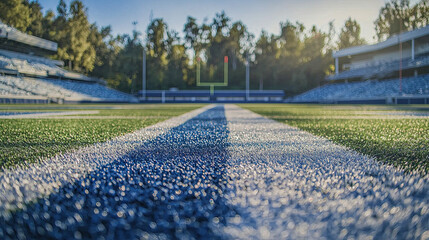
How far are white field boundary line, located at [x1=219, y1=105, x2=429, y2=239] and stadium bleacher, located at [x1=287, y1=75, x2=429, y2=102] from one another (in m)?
21.4

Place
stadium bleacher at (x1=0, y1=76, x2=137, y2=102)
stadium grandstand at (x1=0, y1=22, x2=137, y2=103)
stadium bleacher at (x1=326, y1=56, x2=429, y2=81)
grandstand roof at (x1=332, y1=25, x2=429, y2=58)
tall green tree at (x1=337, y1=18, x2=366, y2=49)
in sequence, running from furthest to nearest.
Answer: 1. tall green tree at (x1=337, y1=18, x2=366, y2=49)
2. grandstand roof at (x1=332, y1=25, x2=429, y2=58)
3. stadium bleacher at (x1=326, y1=56, x2=429, y2=81)
4. stadium grandstand at (x1=0, y1=22, x2=137, y2=103)
5. stadium bleacher at (x1=0, y1=76, x2=137, y2=102)

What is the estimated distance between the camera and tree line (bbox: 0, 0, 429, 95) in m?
35.8

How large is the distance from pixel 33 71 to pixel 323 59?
1394 inches

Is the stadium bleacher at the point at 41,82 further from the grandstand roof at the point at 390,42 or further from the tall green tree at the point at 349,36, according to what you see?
the tall green tree at the point at 349,36

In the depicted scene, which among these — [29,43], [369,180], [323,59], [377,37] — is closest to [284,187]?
[369,180]

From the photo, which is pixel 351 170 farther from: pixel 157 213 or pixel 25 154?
pixel 25 154

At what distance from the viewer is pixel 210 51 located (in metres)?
42.2

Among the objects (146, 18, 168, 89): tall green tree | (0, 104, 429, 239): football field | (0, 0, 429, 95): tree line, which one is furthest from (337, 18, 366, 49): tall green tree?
(0, 104, 429, 239): football field

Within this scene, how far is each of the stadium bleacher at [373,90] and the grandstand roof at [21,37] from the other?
87.6ft

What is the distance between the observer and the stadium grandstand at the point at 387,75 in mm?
20375

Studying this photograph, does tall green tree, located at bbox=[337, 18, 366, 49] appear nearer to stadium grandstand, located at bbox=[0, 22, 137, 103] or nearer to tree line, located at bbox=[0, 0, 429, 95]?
tree line, located at bbox=[0, 0, 429, 95]

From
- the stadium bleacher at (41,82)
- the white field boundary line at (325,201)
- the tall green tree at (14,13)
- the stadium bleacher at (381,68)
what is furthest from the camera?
the tall green tree at (14,13)

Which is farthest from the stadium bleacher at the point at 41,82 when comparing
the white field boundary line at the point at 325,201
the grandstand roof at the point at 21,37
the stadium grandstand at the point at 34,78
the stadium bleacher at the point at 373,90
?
the stadium bleacher at the point at 373,90

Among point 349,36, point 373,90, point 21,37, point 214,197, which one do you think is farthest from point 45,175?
point 349,36
